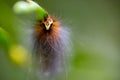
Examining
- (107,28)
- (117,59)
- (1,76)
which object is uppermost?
→ (107,28)

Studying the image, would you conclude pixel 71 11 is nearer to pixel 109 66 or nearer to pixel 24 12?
pixel 109 66

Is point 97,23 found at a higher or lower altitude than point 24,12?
higher

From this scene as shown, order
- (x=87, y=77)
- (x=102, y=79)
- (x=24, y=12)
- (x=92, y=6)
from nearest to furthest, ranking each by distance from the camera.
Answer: (x=24, y=12)
(x=87, y=77)
(x=102, y=79)
(x=92, y=6)

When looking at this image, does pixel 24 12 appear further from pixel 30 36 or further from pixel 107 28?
pixel 107 28

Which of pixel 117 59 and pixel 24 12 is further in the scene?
pixel 117 59

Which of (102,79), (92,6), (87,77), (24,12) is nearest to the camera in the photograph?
(24,12)

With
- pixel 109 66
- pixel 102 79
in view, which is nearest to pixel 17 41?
pixel 102 79

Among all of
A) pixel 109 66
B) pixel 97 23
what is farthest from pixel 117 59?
pixel 97 23
